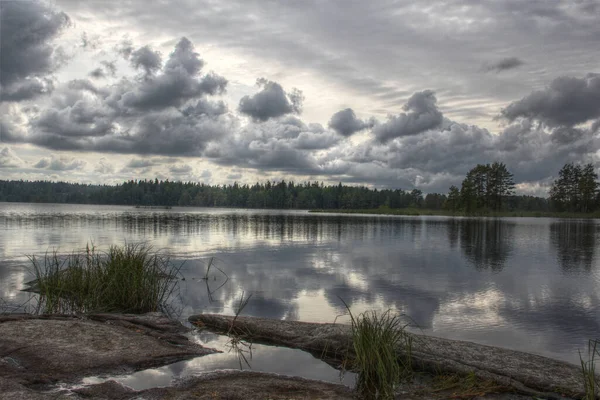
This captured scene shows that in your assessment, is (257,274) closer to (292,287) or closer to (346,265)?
(292,287)

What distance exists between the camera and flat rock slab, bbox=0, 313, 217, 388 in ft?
28.6

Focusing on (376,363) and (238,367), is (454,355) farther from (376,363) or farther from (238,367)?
(238,367)

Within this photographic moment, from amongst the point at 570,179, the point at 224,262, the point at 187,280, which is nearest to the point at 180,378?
the point at 187,280

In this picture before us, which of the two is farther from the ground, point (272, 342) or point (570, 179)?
point (570, 179)

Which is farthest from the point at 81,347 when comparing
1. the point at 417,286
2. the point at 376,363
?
the point at 417,286

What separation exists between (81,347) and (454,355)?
27.8ft

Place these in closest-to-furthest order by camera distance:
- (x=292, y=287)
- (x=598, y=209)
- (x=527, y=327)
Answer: (x=527, y=327) < (x=292, y=287) < (x=598, y=209)

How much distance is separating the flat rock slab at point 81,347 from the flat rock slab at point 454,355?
1.92m

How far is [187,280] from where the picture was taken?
21203 millimetres

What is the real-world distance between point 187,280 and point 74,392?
44.3ft

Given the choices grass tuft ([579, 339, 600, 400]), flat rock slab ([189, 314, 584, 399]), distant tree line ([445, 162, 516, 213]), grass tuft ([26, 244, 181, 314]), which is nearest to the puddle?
flat rock slab ([189, 314, 584, 399])

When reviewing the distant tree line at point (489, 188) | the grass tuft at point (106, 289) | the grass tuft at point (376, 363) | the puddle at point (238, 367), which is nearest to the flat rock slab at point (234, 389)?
the grass tuft at point (376, 363)

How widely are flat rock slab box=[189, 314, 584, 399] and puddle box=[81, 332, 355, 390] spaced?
19.6 inches

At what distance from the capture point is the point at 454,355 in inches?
394
